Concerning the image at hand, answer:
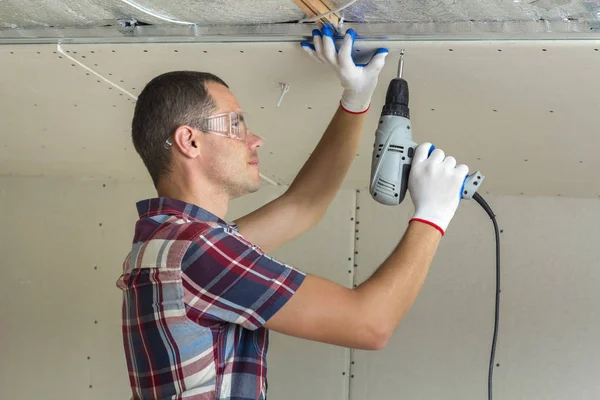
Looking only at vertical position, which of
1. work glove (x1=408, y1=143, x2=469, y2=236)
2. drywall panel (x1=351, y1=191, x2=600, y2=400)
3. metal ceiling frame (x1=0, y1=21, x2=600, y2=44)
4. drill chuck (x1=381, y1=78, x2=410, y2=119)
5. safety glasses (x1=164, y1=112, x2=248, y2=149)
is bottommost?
drywall panel (x1=351, y1=191, x2=600, y2=400)

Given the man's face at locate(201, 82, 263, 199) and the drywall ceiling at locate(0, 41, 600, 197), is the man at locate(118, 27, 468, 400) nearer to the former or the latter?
the man's face at locate(201, 82, 263, 199)

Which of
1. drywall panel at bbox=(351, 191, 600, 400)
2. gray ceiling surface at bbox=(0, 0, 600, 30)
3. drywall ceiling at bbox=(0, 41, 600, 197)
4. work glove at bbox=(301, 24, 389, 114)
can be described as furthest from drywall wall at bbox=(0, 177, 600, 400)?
gray ceiling surface at bbox=(0, 0, 600, 30)

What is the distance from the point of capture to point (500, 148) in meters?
1.93

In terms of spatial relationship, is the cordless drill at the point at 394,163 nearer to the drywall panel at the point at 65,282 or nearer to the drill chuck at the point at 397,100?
the drill chuck at the point at 397,100

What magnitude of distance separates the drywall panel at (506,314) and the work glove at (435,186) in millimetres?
1179

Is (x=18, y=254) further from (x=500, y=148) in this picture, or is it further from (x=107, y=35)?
(x=500, y=148)

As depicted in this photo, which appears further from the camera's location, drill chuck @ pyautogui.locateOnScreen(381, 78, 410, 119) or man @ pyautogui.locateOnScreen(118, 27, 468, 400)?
drill chuck @ pyautogui.locateOnScreen(381, 78, 410, 119)

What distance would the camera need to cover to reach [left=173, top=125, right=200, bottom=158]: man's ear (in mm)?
1359

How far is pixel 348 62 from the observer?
1.45 meters

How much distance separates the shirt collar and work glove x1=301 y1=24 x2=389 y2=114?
404mm

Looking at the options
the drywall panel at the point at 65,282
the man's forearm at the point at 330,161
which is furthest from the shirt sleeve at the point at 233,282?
the drywall panel at the point at 65,282

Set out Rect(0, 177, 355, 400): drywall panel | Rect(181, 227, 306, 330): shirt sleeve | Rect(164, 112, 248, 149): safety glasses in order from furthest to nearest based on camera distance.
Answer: Rect(0, 177, 355, 400): drywall panel < Rect(164, 112, 248, 149): safety glasses < Rect(181, 227, 306, 330): shirt sleeve

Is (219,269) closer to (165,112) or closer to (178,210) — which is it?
(178,210)

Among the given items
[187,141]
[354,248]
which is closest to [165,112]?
[187,141]
